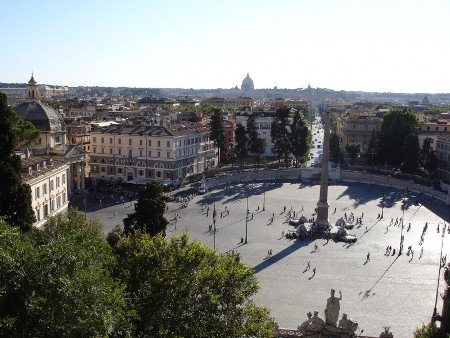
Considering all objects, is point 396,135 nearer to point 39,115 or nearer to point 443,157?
point 443,157

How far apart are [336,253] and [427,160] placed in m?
40.8

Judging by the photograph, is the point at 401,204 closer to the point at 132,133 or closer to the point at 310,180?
the point at 310,180

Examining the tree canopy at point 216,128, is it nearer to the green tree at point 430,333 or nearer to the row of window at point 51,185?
the row of window at point 51,185

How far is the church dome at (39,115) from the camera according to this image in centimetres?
6372

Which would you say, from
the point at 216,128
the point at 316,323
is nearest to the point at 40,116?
the point at 216,128

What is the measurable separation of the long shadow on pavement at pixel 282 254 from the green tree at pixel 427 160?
122 ft

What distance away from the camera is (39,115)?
2539 inches

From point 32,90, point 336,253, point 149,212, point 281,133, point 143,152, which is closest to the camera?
point 149,212

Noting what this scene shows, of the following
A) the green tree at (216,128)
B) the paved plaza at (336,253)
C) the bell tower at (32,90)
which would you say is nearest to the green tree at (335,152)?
the green tree at (216,128)

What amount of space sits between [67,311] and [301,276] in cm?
2495

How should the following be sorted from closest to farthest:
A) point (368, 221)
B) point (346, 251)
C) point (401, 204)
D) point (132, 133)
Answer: point (346, 251), point (368, 221), point (401, 204), point (132, 133)

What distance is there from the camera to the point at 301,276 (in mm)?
39031

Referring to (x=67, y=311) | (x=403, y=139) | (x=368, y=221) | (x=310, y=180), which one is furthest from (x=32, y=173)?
(x=403, y=139)

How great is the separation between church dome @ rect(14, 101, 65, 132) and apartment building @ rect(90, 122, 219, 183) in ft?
44.0
